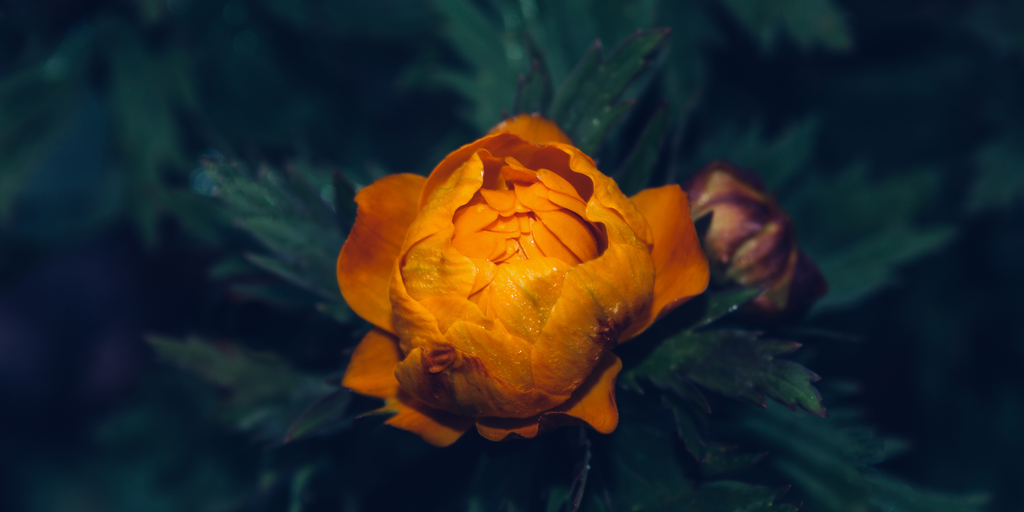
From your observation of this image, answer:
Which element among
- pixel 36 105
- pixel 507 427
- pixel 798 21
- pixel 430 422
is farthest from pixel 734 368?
pixel 36 105

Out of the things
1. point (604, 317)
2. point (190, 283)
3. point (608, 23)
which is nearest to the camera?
point (604, 317)

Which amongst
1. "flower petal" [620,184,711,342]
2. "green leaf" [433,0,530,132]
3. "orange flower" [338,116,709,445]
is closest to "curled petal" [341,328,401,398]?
"orange flower" [338,116,709,445]

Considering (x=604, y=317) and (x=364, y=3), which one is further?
(x=364, y=3)

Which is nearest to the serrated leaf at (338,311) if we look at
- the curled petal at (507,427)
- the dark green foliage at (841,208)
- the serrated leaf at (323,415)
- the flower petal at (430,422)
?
the serrated leaf at (323,415)

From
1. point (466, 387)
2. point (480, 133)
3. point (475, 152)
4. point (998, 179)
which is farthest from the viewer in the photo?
point (998, 179)

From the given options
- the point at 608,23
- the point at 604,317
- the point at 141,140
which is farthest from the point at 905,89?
the point at 141,140

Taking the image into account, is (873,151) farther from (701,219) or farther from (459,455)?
(459,455)

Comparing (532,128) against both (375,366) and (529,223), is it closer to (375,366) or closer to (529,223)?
(529,223)
